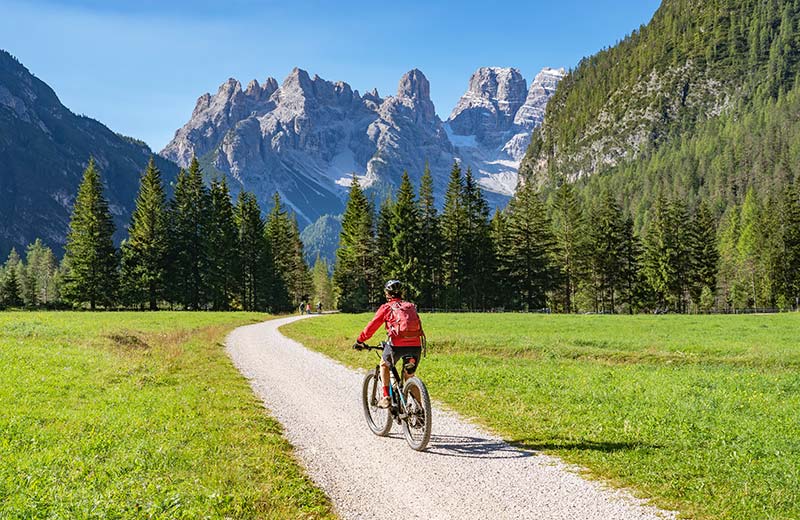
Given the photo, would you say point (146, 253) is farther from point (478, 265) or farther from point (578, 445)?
point (578, 445)

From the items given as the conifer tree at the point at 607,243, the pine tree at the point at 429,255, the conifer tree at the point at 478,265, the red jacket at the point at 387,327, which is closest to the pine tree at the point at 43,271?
the pine tree at the point at 429,255

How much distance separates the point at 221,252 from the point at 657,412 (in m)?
65.2

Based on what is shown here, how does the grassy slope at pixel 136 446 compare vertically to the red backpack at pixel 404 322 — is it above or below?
below

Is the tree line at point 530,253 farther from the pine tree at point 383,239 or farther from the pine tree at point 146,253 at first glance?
the pine tree at point 146,253

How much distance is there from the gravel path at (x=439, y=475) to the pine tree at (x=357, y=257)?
200 feet

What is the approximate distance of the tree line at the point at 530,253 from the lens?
69688 millimetres

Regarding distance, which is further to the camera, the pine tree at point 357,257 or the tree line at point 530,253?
the pine tree at point 357,257

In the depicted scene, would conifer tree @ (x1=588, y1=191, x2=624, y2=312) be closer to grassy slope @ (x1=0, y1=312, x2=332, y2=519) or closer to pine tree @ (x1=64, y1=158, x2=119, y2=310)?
grassy slope @ (x1=0, y1=312, x2=332, y2=519)

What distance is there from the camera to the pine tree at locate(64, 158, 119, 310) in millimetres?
61875

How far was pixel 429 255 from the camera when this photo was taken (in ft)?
230

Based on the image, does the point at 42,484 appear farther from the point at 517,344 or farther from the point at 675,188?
the point at 675,188

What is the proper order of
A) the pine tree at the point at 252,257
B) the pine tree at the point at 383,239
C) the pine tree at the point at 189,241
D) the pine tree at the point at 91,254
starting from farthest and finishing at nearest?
the pine tree at the point at 252,257, the pine tree at the point at 383,239, the pine tree at the point at 189,241, the pine tree at the point at 91,254

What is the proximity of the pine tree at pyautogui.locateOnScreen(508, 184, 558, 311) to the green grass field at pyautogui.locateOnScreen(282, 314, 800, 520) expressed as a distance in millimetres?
42862

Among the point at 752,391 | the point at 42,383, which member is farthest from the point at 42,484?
the point at 752,391
